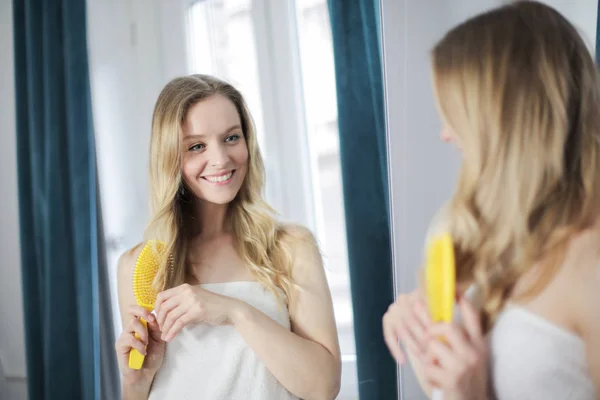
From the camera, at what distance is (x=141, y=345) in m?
0.91

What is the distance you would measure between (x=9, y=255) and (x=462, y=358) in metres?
1.29

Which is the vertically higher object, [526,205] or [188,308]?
[526,205]

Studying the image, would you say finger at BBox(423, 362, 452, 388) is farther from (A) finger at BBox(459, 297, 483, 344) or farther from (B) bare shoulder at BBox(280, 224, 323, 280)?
(B) bare shoulder at BBox(280, 224, 323, 280)

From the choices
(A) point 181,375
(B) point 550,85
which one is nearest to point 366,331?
(A) point 181,375

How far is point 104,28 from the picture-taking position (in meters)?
1.25

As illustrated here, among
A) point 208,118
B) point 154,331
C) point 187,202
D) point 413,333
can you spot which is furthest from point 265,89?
point 413,333

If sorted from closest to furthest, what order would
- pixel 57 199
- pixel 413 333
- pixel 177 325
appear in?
1. pixel 413 333
2. pixel 177 325
3. pixel 57 199

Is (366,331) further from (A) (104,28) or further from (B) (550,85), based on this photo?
(A) (104,28)

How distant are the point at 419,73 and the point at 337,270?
1.28ft

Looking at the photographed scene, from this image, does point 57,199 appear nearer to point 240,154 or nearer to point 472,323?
point 240,154

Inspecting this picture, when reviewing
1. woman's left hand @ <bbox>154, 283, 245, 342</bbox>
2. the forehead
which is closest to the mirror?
the forehead

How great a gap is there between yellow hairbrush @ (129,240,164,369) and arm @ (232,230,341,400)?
0.16 metres

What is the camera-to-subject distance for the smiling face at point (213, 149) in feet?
3.16

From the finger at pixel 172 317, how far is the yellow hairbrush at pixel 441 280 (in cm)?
43
